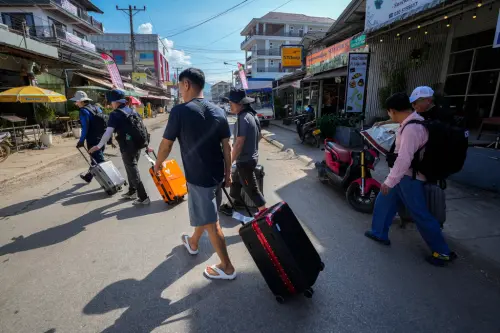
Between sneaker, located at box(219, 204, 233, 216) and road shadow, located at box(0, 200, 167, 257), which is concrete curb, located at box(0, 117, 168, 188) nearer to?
road shadow, located at box(0, 200, 167, 257)

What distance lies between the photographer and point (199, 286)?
2.49 metres

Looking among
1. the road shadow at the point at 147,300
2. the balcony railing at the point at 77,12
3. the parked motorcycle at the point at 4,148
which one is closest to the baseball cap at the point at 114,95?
the road shadow at the point at 147,300

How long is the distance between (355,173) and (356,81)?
6153mm

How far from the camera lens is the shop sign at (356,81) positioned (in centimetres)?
899

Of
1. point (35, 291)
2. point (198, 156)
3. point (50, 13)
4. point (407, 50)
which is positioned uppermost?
point (50, 13)

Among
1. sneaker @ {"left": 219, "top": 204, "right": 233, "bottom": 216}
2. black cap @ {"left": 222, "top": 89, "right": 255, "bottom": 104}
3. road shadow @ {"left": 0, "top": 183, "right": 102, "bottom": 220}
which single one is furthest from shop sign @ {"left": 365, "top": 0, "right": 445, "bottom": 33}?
road shadow @ {"left": 0, "top": 183, "right": 102, "bottom": 220}

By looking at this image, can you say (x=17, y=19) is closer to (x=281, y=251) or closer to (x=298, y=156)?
(x=298, y=156)

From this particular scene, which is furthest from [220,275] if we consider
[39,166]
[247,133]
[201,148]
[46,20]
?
[46,20]

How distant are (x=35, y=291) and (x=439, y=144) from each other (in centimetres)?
420

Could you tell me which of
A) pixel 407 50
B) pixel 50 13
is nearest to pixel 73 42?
pixel 50 13

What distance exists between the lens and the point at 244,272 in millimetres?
2693

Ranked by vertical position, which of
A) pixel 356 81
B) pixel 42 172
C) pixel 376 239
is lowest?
pixel 42 172

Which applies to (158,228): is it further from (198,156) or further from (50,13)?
(50,13)

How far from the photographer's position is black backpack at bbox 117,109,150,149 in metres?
4.26
